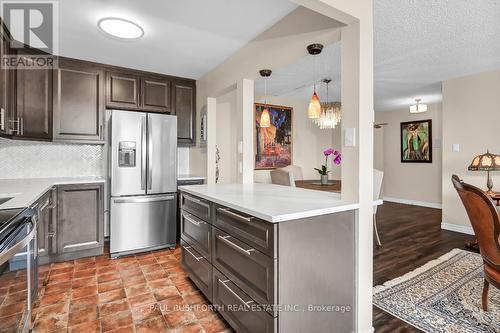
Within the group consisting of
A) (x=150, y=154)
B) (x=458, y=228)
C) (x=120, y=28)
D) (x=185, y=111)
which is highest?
(x=120, y=28)

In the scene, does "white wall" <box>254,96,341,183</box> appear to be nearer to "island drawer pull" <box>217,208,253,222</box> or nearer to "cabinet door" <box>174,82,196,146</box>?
"cabinet door" <box>174,82,196,146</box>

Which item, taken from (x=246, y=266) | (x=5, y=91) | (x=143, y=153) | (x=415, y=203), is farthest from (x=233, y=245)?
(x=415, y=203)

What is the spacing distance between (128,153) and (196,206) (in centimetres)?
149

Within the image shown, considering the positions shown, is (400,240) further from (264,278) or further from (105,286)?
(105,286)

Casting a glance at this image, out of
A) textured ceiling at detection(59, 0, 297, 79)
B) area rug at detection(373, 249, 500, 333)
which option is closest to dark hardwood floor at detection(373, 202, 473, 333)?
area rug at detection(373, 249, 500, 333)

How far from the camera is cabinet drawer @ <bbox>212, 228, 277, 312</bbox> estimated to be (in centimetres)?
135

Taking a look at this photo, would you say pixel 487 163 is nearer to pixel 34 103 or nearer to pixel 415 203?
pixel 415 203

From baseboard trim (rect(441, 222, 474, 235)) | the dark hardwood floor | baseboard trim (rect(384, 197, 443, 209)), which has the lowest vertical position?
the dark hardwood floor

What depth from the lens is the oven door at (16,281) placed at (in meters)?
1.22

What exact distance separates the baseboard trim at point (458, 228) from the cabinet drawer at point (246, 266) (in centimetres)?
414

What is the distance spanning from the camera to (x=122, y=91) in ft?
11.2

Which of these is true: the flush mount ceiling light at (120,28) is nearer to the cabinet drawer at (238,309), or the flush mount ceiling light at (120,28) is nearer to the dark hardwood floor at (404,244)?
the cabinet drawer at (238,309)

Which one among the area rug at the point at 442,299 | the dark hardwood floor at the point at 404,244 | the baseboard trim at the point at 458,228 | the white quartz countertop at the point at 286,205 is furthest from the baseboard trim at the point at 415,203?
the white quartz countertop at the point at 286,205

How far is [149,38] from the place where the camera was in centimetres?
258
